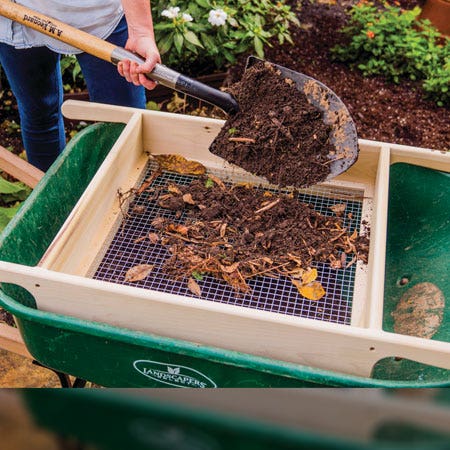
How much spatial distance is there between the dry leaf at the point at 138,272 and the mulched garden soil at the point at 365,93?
2.15 meters

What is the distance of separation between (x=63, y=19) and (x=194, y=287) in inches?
42.7

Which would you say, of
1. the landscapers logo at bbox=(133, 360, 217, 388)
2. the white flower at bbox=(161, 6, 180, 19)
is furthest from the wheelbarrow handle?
the white flower at bbox=(161, 6, 180, 19)

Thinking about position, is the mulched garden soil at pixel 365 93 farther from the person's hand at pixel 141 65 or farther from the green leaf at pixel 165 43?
the person's hand at pixel 141 65

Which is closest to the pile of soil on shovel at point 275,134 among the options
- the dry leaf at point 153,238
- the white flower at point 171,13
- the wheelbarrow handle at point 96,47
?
the wheelbarrow handle at point 96,47

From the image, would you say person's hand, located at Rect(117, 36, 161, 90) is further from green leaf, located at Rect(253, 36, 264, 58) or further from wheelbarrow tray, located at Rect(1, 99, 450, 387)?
green leaf, located at Rect(253, 36, 264, 58)

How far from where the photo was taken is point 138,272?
1.53 meters

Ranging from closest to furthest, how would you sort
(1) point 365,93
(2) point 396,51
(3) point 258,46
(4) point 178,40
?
(4) point 178,40 → (3) point 258,46 → (1) point 365,93 → (2) point 396,51

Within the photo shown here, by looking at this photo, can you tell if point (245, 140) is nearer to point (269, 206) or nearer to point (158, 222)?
point (269, 206)

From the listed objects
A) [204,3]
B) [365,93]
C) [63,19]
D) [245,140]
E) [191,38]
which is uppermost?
[63,19]

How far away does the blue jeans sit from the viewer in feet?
6.39

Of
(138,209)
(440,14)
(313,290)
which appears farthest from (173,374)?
(440,14)

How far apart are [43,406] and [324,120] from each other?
5.42 ft

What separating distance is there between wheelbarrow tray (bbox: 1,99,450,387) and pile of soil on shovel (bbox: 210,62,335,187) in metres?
0.15

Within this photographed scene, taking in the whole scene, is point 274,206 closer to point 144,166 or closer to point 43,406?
point 144,166
